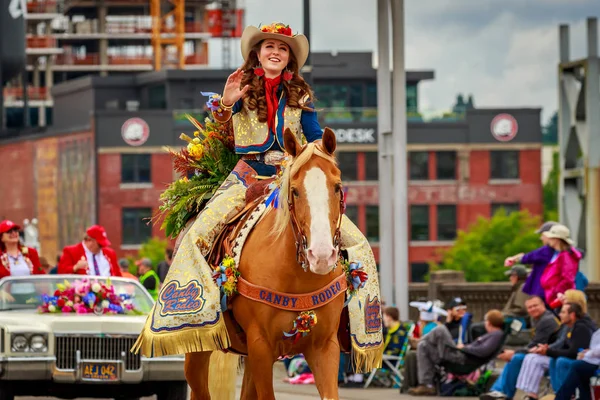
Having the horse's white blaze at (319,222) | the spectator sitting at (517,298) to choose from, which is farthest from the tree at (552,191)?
the horse's white blaze at (319,222)

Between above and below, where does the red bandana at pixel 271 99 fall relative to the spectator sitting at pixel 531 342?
above

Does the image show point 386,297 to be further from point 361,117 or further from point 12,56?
point 361,117

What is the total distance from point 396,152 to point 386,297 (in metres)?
2.34

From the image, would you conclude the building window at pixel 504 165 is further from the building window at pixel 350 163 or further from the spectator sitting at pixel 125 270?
the spectator sitting at pixel 125 270

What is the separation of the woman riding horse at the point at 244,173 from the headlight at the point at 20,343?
5563 millimetres

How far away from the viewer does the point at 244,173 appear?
12.0 meters

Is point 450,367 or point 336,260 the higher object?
point 336,260

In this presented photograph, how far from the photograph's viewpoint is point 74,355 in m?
17.4

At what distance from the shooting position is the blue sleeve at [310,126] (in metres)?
11.8

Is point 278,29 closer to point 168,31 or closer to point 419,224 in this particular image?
point 419,224

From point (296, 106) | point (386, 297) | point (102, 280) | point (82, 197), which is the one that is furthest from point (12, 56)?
point (296, 106)

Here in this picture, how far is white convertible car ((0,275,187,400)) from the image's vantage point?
17.2 metres

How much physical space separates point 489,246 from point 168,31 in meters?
63.0

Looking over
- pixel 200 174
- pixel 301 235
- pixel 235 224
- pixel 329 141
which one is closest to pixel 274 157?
pixel 235 224
